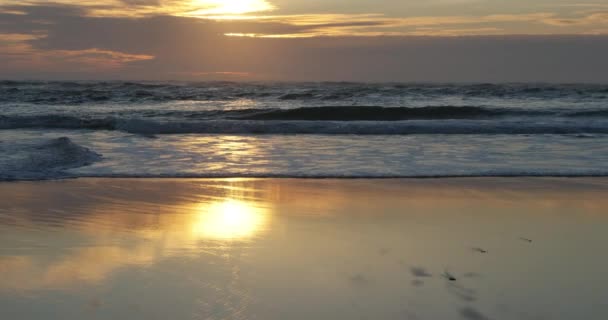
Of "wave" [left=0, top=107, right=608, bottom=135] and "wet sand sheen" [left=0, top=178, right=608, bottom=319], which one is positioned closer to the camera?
"wet sand sheen" [left=0, top=178, right=608, bottom=319]

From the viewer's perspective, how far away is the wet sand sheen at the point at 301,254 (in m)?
3.40

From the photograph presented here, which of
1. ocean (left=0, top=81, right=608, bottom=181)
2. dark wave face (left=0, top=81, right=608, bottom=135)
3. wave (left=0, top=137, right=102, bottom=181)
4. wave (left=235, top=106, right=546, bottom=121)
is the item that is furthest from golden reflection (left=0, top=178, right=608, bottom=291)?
wave (left=235, top=106, right=546, bottom=121)

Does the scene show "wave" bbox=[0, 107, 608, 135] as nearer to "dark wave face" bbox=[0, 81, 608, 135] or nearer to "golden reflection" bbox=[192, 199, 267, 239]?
"dark wave face" bbox=[0, 81, 608, 135]

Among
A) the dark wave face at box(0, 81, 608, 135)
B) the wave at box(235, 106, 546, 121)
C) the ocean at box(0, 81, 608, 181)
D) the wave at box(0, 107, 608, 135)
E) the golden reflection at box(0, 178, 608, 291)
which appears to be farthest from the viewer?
the wave at box(235, 106, 546, 121)

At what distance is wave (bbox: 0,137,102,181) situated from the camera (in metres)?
7.89

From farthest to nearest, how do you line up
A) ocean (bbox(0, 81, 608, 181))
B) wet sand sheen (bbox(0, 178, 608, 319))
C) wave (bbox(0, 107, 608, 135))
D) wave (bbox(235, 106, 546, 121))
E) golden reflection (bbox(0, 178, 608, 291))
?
1. wave (bbox(235, 106, 546, 121))
2. wave (bbox(0, 107, 608, 135))
3. ocean (bbox(0, 81, 608, 181))
4. golden reflection (bbox(0, 178, 608, 291))
5. wet sand sheen (bbox(0, 178, 608, 319))

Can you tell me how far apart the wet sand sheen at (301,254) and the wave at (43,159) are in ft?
3.23

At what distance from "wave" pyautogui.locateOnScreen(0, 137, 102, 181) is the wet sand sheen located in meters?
0.98

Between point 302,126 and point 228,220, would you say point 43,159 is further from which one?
point 302,126

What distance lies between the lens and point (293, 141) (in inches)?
496

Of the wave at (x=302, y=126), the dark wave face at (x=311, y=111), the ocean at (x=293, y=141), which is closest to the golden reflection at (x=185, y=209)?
the ocean at (x=293, y=141)

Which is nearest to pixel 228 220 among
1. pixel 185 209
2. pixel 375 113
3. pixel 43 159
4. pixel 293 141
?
pixel 185 209

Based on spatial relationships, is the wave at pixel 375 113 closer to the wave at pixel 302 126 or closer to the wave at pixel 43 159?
the wave at pixel 302 126

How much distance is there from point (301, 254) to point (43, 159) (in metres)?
6.00
